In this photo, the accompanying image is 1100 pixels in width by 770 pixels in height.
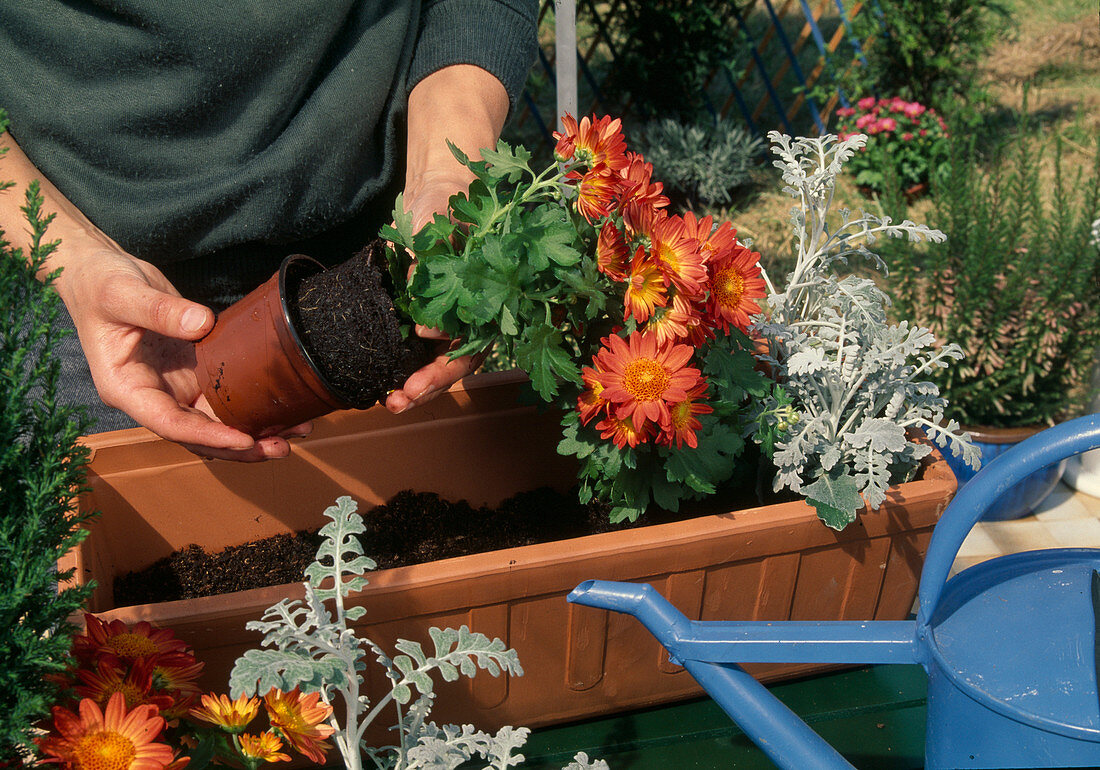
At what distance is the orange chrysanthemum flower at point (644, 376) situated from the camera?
99 cm

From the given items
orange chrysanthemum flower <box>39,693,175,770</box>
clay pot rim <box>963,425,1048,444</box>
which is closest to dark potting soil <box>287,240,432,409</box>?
orange chrysanthemum flower <box>39,693,175,770</box>

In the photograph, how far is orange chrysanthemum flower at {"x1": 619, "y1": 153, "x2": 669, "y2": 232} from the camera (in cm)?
102

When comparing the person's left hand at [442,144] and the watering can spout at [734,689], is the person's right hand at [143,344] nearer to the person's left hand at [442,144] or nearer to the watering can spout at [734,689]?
the person's left hand at [442,144]

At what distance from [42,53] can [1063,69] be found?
5.98 metres

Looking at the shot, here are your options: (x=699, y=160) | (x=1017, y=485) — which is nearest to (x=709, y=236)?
(x=1017, y=485)

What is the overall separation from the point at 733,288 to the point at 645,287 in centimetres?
15

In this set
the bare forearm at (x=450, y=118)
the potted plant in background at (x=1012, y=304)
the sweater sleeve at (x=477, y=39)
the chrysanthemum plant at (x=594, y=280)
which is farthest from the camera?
the potted plant in background at (x=1012, y=304)

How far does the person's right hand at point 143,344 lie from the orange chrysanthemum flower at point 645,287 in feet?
1.79

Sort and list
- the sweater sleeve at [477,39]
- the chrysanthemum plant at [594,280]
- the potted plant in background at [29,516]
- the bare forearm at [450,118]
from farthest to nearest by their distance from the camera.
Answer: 1. the sweater sleeve at [477,39]
2. the bare forearm at [450,118]
3. the chrysanthemum plant at [594,280]
4. the potted plant in background at [29,516]

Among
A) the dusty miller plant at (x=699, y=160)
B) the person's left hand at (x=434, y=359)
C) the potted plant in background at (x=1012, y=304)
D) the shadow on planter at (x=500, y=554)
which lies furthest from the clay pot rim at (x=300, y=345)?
the dusty miller plant at (x=699, y=160)

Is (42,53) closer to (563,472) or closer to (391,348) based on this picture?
(391,348)

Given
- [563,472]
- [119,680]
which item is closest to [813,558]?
[563,472]

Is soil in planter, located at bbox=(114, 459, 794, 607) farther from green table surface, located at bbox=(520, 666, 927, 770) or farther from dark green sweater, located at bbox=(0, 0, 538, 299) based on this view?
dark green sweater, located at bbox=(0, 0, 538, 299)

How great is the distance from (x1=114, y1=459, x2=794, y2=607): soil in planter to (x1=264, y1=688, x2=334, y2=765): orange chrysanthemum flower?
428 millimetres
